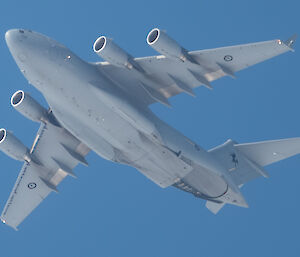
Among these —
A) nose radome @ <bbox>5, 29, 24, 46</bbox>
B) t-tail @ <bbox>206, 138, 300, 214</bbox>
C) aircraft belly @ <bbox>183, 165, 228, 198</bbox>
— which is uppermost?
t-tail @ <bbox>206, 138, 300, 214</bbox>

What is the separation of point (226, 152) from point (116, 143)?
6351mm

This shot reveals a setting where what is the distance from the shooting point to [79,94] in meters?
31.9

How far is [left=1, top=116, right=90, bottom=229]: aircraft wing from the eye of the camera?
36250 millimetres

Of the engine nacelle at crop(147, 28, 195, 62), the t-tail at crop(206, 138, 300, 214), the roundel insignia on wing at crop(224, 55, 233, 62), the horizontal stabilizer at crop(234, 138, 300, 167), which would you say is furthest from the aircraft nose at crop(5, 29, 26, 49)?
the horizontal stabilizer at crop(234, 138, 300, 167)

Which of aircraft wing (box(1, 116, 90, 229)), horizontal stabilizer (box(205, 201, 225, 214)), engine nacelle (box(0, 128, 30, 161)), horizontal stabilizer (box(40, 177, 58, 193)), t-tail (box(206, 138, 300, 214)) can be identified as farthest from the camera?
horizontal stabilizer (box(40, 177, 58, 193))

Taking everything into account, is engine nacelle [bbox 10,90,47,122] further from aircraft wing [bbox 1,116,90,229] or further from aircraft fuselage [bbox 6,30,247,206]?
aircraft fuselage [bbox 6,30,247,206]

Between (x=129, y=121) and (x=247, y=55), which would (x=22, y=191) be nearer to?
(x=129, y=121)

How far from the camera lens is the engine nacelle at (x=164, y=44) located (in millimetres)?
31375

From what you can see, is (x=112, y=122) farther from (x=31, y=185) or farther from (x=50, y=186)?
(x=31, y=185)

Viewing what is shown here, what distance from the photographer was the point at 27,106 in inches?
1348

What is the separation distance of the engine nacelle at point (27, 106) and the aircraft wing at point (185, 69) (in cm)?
356

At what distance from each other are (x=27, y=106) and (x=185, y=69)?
725cm

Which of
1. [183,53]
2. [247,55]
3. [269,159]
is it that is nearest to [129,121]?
[183,53]

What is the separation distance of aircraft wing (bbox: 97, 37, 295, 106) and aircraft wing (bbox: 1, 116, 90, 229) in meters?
4.33
